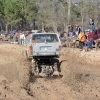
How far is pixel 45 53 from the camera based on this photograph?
14.5 metres

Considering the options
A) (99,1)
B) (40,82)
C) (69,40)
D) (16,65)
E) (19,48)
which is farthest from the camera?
(99,1)

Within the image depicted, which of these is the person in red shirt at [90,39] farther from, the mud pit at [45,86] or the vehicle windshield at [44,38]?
the vehicle windshield at [44,38]

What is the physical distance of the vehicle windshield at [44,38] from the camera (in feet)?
48.6

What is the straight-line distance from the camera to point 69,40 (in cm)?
2619

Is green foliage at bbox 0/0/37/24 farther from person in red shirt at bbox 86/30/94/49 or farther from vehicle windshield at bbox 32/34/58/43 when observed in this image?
vehicle windshield at bbox 32/34/58/43

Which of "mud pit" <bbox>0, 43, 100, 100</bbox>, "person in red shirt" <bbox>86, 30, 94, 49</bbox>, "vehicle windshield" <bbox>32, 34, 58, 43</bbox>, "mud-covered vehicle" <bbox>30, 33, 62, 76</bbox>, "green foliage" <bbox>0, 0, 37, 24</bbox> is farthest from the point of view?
"green foliage" <bbox>0, 0, 37, 24</bbox>

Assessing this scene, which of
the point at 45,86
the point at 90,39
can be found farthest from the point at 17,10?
the point at 45,86

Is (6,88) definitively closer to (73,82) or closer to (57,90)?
(57,90)

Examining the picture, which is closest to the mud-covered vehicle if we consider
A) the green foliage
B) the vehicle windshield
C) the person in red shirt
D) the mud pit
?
the vehicle windshield

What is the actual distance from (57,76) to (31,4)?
4535cm

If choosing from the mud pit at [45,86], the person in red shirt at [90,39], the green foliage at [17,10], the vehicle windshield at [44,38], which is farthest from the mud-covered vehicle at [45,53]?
the green foliage at [17,10]

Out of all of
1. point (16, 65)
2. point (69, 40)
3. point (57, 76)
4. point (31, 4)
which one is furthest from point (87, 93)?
point (31, 4)

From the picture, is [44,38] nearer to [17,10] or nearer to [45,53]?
[45,53]

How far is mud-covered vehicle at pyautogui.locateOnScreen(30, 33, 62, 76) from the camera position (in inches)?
571
